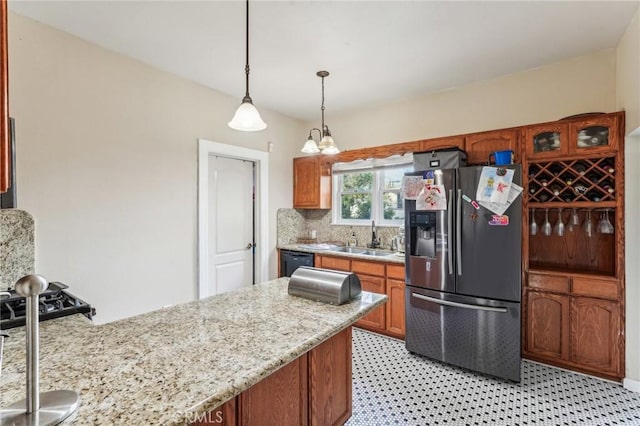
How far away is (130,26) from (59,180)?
1.28m

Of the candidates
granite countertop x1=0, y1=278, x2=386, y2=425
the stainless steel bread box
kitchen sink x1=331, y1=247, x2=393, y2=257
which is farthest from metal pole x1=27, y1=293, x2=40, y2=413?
Answer: kitchen sink x1=331, y1=247, x2=393, y2=257

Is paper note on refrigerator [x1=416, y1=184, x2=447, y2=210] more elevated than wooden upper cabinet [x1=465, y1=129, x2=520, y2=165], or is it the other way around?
wooden upper cabinet [x1=465, y1=129, x2=520, y2=165]

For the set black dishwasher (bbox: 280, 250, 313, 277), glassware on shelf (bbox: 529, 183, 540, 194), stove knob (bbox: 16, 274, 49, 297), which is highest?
glassware on shelf (bbox: 529, 183, 540, 194)

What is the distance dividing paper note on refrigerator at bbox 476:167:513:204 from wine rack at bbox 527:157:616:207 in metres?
0.49

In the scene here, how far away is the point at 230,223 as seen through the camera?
12.2 ft

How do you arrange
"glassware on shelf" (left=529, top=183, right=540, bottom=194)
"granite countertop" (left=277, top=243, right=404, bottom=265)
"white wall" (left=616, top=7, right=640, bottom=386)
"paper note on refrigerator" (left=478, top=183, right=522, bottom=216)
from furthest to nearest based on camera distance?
"granite countertop" (left=277, top=243, right=404, bottom=265) < "glassware on shelf" (left=529, top=183, right=540, bottom=194) < "paper note on refrigerator" (left=478, top=183, right=522, bottom=216) < "white wall" (left=616, top=7, right=640, bottom=386)

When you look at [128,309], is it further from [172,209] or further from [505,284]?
[505,284]

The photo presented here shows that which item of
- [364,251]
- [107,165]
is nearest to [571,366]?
[364,251]

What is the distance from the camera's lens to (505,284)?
8.05 ft

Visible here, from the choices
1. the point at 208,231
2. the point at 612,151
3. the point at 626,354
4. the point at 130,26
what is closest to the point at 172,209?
the point at 208,231

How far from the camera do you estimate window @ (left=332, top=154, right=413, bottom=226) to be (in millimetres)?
3861

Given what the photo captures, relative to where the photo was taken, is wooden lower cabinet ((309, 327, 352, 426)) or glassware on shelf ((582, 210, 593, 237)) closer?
wooden lower cabinet ((309, 327, 352, 426))

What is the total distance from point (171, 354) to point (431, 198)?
2371 millimetres

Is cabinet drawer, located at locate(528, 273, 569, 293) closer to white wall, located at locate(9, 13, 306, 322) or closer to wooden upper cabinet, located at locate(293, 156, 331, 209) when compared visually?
wooden upper cabinet, located at locate(293, 156, 331, 209)
